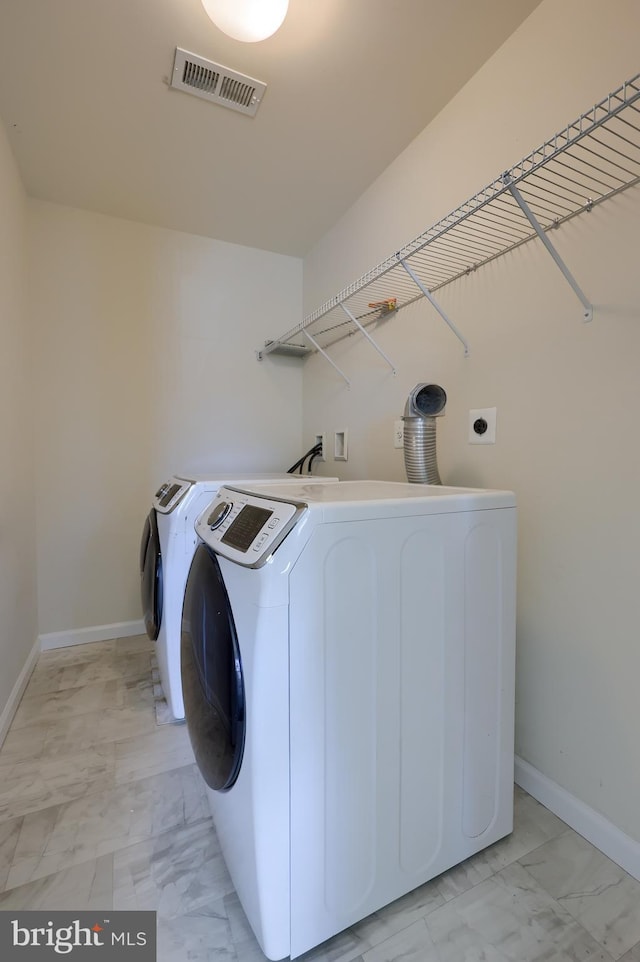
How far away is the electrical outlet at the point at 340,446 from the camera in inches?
95.7

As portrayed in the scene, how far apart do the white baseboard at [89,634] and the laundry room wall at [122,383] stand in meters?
0.01

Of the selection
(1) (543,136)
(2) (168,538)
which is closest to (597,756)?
(2) (168,538)

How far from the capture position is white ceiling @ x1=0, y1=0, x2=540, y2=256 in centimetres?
134

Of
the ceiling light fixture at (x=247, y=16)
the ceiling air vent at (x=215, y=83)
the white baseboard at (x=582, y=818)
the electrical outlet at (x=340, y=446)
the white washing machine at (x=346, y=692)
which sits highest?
the ceiling air vent at (x=215, y=83)

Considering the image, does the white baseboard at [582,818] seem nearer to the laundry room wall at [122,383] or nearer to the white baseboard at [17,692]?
the white baseboard at [17,692]

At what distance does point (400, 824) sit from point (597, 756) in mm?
632

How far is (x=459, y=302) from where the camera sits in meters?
1.60

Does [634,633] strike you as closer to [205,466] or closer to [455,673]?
[455,673]

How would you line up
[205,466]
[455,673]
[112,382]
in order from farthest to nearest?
[205,466]
[112,382]
[455,673]

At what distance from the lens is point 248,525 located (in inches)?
35.1

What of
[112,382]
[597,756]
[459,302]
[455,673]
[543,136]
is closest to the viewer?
[455,673]

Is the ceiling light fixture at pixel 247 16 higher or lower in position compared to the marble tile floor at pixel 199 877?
higher

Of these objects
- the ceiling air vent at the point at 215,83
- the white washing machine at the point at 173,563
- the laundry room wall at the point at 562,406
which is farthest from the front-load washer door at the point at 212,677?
the ceiling air vent at the point at 215,83

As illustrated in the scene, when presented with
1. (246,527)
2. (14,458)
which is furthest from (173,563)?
(14,458)
